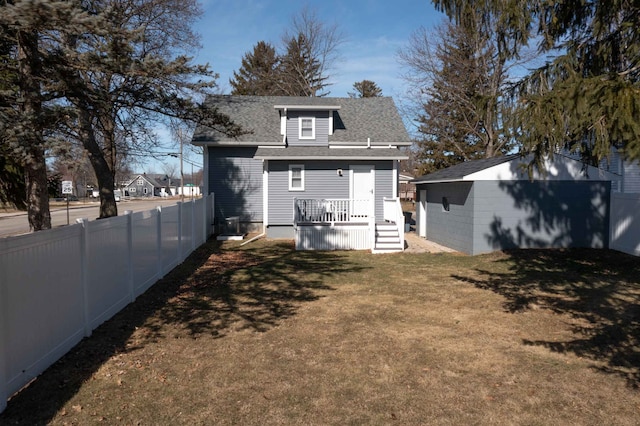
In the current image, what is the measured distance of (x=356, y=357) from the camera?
17.5 feet

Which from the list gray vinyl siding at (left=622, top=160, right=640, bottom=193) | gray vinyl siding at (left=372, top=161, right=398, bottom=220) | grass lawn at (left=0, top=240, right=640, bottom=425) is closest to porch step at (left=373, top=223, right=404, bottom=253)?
gray vinyl siding at (left=372, top=161, right=398, bottom=220)

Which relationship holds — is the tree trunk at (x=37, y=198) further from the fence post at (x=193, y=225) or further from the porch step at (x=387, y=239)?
the porch step at (x=387, y=239)

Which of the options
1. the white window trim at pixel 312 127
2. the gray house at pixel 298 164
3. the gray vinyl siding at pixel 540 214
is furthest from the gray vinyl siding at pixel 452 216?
the white window trim at pixel 312 127

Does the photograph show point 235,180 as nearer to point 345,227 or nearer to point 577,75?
point 345,227

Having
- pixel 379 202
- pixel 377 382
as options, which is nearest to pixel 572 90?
pixel 377 382

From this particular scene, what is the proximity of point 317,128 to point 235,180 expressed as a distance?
13.9 ft

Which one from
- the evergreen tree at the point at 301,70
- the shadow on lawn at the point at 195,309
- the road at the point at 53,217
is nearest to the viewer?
the shadow on lawn at the point at 195,309

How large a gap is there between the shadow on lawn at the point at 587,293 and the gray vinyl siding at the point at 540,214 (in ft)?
2.14

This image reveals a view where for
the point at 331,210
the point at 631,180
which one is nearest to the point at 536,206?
the point at 331,210

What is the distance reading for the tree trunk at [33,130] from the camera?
491cm

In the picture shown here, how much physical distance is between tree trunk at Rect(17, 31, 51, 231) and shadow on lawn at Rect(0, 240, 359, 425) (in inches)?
80.3

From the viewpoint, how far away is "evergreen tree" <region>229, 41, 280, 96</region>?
44500mm

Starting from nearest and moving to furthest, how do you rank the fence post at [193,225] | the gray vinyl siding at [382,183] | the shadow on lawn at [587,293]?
the shadow on lawn at [587,293]
the fence post at [193,225]
the gray vinyl siding at [382,183]

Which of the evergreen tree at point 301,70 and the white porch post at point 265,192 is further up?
the evergreen tree at point 301,70
